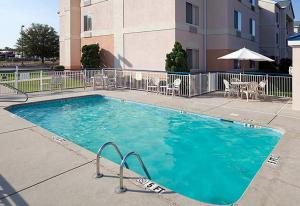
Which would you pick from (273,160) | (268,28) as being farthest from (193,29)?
(268,28)

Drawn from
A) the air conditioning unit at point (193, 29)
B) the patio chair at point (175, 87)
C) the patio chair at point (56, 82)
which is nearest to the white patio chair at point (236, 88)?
the patio chair at point (175, 87)

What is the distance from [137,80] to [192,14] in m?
6.81

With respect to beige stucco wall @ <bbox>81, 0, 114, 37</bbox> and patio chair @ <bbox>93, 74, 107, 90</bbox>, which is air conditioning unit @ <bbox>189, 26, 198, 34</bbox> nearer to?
beige stucco wall @ <bbox>81, 0, 114, 37</bbox>

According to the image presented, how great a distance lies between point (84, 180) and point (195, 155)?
4.02 m

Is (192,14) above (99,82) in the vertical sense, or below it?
above

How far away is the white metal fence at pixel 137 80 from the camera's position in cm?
1605

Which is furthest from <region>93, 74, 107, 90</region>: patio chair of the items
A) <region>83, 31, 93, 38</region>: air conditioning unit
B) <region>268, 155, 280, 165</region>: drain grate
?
<region>268, 155, 280, 165</region>: drain grate

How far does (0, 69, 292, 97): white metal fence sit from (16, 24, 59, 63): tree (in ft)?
141

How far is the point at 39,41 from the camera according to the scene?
5875 centimetres

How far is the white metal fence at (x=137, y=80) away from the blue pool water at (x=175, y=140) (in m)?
3.35

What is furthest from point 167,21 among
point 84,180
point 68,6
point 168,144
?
point 84,180

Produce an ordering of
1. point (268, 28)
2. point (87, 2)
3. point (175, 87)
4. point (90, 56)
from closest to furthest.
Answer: point (175, 87) → point (90, 56) → point (87, 2) → point (268, 28)

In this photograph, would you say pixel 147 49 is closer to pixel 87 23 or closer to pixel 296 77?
pixel 87 23

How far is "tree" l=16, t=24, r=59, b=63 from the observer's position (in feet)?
191
